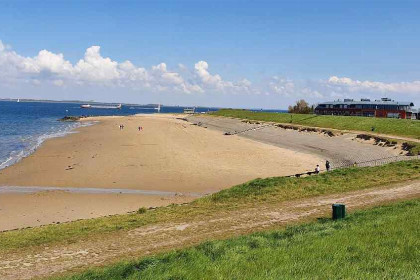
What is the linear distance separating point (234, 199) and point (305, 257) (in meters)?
14.1

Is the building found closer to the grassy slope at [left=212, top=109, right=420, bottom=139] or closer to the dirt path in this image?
the grassy slope at [left=212, top=109, right=420, bottom=139]

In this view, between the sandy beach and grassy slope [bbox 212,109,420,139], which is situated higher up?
grassy slope [bbox 212,109,420,139]

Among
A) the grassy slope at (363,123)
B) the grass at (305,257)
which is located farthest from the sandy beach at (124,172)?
the grassy slope at (363,123)

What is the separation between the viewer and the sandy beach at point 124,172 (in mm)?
27328

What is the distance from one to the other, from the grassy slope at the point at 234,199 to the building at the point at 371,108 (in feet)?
218

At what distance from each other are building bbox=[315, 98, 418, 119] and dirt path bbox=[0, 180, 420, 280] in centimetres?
7746

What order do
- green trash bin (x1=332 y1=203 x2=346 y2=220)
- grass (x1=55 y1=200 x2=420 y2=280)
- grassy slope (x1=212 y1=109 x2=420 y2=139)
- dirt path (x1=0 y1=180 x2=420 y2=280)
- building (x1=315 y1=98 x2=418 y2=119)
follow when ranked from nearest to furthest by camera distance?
grass (x1=55 y1=200 x2=420 y2=280) → dirt path (x1=0 y1=180 x2=420 y2=280) → green trash bin (x1=332 y1=203 x2=346 y2=220) → grassy slope (x1=212 y1=109 x2=420 y2=139) → building (x1=315 y1=98 x2=418 y2=119)

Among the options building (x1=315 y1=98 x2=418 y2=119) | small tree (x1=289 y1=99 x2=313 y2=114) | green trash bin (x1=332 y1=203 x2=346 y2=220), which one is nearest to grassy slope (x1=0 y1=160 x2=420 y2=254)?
green trash bin (x1=332 y1=203 x2=346 y2=220)

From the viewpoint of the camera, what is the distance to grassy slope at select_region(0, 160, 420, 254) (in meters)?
18.3

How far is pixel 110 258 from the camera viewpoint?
48.5ft

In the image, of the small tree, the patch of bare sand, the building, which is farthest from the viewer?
the small tree

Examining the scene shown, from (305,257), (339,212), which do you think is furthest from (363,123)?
(305,257)

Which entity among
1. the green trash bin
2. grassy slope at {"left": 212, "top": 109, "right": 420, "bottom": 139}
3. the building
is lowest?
the green trash bin

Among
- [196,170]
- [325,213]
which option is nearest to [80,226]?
[325,213]
